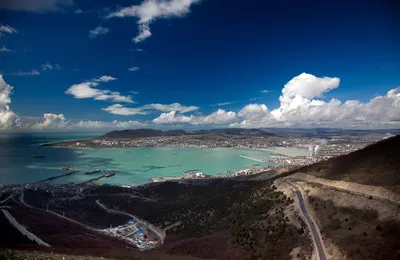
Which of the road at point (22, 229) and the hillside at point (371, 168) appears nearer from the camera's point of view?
the hillside at point (371, 168)

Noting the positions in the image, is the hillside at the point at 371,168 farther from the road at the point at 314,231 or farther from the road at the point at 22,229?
the road at the point at 22,229

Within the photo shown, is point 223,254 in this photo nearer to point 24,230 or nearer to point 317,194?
point 317,194

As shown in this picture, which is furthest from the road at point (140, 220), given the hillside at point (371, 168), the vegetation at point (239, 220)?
the hillside at point (371, 168)

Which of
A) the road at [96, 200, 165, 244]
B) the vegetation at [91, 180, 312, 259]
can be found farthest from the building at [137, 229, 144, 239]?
the vegetation at [91, 180, 312, 259]

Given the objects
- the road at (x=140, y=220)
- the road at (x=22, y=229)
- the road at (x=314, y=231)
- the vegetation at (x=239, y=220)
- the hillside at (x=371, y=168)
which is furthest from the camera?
the road at (x=140, y=220)

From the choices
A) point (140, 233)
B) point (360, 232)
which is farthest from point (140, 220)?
point (360, 232)

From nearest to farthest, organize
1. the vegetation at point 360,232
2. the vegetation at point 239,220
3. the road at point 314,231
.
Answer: the vegetation at point 360,232
the road at point 314,231
the vegetation at point 239,220

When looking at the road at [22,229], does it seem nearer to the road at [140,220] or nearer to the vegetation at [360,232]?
the road at [140,220]

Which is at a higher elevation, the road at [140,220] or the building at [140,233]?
the building at [140,233]

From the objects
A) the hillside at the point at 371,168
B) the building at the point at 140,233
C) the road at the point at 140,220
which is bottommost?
the road at the point at 140,220
